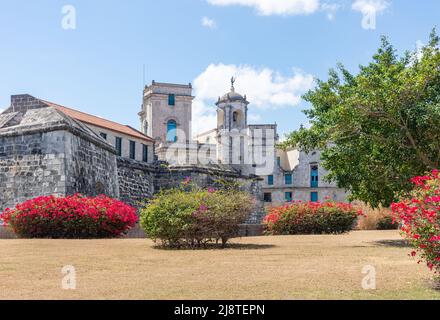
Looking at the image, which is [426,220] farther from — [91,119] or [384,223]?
[91,119]

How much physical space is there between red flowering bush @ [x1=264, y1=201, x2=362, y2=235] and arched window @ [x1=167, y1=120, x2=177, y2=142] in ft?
123

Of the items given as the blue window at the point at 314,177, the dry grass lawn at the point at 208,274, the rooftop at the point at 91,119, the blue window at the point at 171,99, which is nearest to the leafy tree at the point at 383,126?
the dry grass lawn at the point at 208,274

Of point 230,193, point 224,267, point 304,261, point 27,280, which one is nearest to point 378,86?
point 230,193

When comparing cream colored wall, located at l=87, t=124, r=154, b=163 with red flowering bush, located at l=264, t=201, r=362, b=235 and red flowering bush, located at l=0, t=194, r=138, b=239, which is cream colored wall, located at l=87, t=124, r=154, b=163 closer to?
red flowering bush, located at l=264, t=201, r=362, b=235

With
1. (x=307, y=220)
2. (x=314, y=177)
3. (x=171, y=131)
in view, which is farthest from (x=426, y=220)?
(x=171, y=131)

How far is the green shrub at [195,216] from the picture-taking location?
50.4 feet

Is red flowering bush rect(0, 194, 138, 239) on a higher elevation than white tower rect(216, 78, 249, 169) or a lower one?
lower

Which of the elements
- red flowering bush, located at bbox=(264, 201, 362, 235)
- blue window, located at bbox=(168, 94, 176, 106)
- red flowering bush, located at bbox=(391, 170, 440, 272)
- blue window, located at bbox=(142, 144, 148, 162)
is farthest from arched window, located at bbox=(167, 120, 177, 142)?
red flowering bush, located at bbox=(391, 170, 440, 272)

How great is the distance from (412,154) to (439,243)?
9.85 meters

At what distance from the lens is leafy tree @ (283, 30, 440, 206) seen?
16.8 metres

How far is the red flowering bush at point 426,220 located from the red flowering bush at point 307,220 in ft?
57.9

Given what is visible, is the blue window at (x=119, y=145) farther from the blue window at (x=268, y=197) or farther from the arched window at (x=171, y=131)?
the blue window at (x=268, y=197)

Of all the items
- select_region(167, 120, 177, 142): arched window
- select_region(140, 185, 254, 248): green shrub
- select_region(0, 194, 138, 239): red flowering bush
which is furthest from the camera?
select_region(167, 120, 177, 142): arched window
